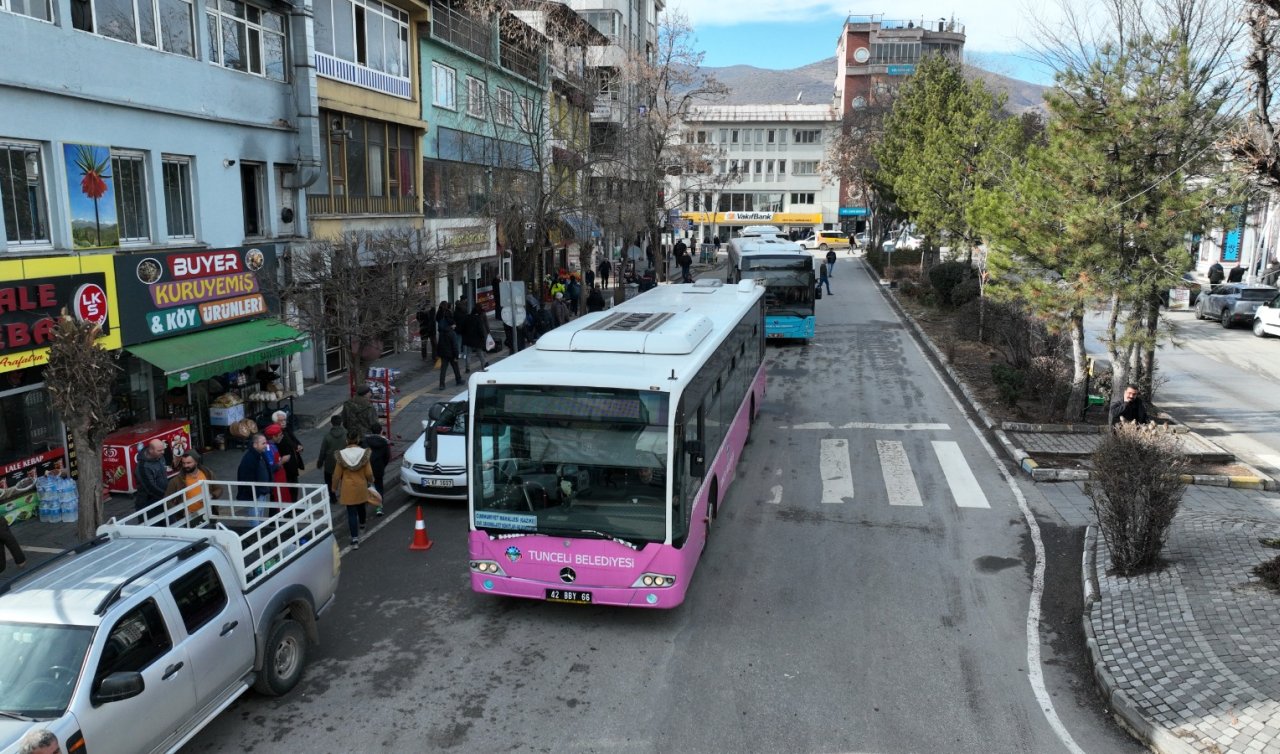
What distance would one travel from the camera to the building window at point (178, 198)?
16.4 m

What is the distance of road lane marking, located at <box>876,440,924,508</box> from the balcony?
48.7 feet

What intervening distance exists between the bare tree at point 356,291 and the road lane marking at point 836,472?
7.92 meters

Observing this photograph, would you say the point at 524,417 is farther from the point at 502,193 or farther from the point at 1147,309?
the point at 502,193

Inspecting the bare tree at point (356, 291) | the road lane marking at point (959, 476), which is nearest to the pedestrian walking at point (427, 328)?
A: the bare tree at point (356, 291)

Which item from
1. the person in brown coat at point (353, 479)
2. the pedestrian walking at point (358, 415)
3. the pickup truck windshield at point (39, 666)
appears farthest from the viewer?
the pedestrian walking at point (358, 415)

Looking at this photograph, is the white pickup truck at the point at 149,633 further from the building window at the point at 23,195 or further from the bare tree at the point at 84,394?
the building window at the point at 23,195

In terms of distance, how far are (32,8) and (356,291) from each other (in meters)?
6.03

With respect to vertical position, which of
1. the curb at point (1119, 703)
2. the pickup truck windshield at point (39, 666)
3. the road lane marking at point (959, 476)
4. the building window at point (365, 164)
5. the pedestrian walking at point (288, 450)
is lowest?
the road lane marking at point (959, 476)

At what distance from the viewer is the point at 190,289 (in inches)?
629

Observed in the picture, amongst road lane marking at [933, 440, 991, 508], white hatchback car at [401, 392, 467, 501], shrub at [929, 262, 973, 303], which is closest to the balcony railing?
white hatchback car at [401, 392, 467, 501]

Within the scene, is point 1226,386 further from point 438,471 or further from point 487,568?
point 487,568

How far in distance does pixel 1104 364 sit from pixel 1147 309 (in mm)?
8263

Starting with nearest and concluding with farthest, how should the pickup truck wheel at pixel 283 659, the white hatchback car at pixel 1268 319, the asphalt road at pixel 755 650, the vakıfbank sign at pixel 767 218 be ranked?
the asphalt road at pixel 755 650 < the pickup truck wheel at pixel 283 659 < the white hatchback car at pixel 1268 319 < the vakıfbank sign at pixel 767 218

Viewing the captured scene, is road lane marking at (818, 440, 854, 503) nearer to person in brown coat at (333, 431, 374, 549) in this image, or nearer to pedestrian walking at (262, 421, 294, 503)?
person in brown coat at (333, 431, 374, 549)
